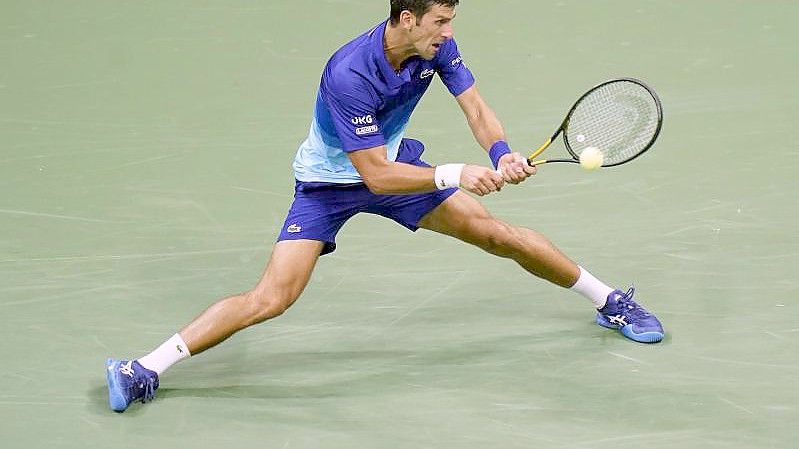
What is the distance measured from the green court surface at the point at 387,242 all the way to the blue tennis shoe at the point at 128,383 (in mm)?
63

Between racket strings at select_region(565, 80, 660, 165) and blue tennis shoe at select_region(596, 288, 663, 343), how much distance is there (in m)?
0.77

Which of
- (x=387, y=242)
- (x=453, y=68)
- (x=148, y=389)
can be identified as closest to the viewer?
(x=148, y=389)

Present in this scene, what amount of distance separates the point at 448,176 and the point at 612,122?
91cm

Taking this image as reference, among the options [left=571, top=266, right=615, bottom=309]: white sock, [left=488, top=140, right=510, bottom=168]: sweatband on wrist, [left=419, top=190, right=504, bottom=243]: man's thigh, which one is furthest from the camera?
[left=571, top=266, right=615, bottom=309]: white sock

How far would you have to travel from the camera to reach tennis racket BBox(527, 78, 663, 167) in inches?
245

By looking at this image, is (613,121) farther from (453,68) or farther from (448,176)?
(448,176)

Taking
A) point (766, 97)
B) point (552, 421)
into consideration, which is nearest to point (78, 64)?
point (766, 97)

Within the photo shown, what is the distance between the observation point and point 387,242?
7.80 metres

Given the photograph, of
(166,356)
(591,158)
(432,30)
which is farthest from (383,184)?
(166,356)

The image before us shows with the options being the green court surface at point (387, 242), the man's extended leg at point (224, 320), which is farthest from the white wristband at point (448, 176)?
the green court surface at point (387, 242)

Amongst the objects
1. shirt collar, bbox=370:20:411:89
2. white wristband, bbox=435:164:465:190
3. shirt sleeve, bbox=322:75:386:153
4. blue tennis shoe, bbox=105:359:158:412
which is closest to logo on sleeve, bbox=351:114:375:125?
shirt sleeve, bbox=322:75:386:153

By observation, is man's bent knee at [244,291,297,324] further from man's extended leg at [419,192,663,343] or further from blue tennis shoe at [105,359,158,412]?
man's extended leg at [419,192,663,343]

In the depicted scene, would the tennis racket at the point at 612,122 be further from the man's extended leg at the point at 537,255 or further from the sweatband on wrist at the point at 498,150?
the man's extended leg at the point at 537,255

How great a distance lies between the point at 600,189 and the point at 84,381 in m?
3.41
